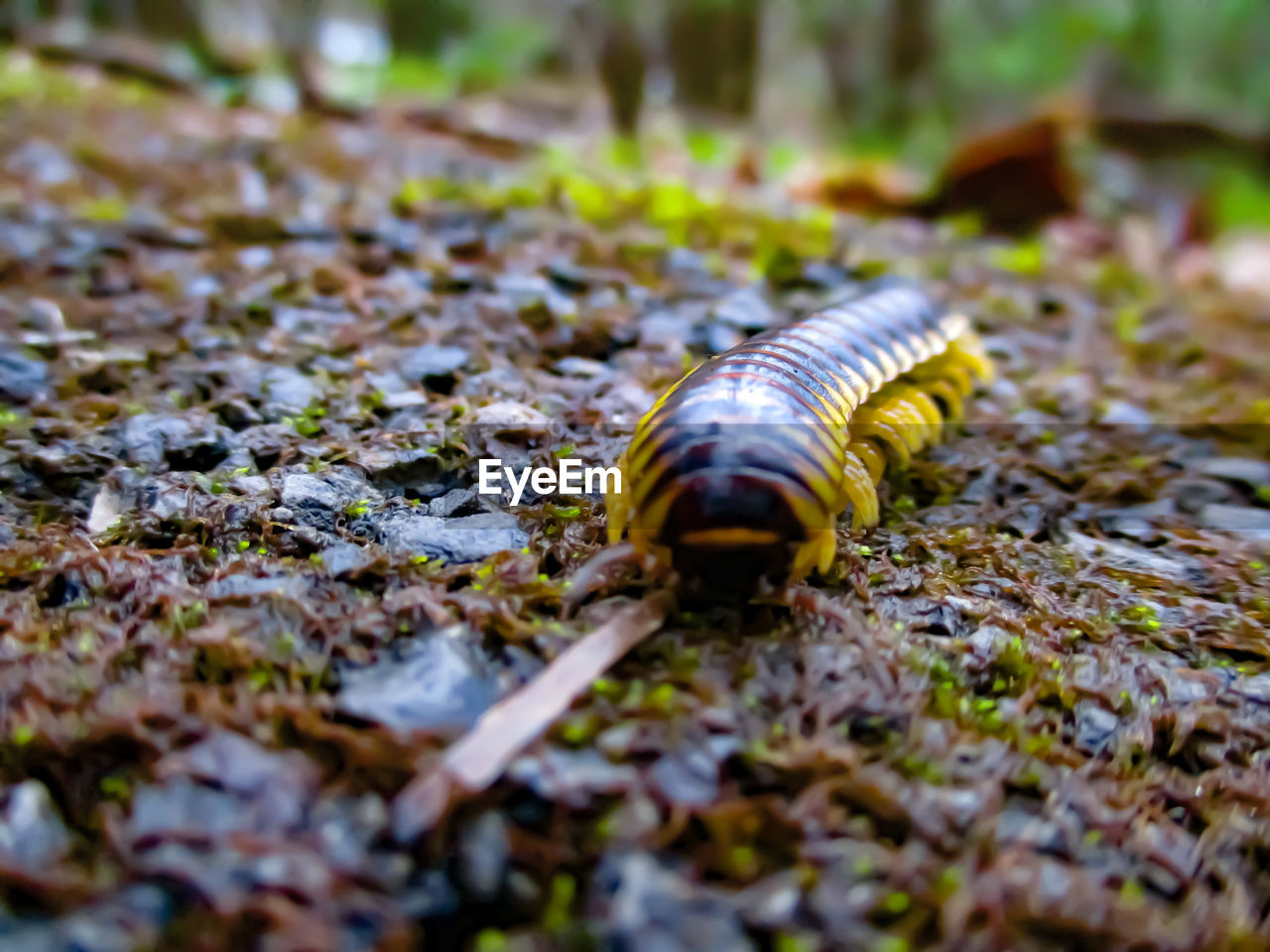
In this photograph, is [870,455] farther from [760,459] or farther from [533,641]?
[533,641]

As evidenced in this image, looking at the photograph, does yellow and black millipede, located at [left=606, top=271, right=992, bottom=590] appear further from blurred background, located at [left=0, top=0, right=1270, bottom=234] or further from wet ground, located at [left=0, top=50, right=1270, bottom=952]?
blurred background, located at [left=0, top=0, right=1270, bottom=234]

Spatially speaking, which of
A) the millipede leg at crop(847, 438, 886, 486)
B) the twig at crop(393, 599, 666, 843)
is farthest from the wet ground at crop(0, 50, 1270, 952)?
the millipede leg at crop(847, 438, 886, 486)

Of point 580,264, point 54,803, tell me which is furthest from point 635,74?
point 54,803

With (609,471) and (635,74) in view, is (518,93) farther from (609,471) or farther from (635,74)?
(609,471)

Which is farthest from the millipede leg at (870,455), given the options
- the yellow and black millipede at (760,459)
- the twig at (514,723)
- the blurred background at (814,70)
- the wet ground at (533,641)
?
the blurred background at (814,70)

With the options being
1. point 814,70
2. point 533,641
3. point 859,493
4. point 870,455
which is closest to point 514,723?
point 533,641
